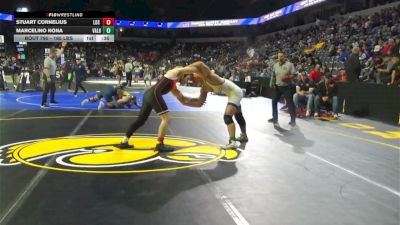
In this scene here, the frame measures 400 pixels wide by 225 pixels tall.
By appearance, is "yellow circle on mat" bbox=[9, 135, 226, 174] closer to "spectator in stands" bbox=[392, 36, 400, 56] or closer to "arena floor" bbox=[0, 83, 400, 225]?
"arena floor" bbox=[0, 83, 400, 225]

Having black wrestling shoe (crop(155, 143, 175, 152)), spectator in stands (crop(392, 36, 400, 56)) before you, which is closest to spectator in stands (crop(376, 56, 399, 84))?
spectator in stands (crop(392, 36, 400, 56))

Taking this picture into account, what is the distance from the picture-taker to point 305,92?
11.3 meters

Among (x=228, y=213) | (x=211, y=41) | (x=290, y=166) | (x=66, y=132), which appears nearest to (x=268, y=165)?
(x=290, y=166)

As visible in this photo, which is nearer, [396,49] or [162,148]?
[162,148]

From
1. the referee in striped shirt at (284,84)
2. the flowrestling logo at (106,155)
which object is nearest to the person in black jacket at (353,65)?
the referee in striped shirt at (284,84)

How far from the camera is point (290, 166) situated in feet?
17.7

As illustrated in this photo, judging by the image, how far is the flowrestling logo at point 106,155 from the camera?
5.05 metres

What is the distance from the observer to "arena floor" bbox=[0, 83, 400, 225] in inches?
137

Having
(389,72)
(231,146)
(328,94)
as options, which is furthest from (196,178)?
(389,72)
